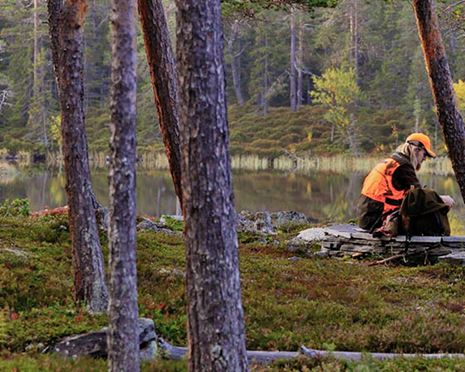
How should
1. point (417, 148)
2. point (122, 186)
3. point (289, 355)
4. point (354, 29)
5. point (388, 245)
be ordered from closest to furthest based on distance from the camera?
point (122, 186)
point (289, 355)
point (417, 148)
point (388, 245)
point (354, 29)

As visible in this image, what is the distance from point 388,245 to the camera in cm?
1380

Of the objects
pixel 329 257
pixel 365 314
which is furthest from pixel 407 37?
pixel 365 314

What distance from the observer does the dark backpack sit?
12938 millimetres

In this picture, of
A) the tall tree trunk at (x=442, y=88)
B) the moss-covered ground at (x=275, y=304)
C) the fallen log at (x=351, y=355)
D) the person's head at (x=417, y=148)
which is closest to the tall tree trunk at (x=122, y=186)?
the moss-covered ground at (x=275, y=304)

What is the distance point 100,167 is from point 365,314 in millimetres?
46962

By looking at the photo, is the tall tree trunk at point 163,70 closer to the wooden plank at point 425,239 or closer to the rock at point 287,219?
the wooden plank at point 425,239

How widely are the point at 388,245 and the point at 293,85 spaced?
56.4 meters

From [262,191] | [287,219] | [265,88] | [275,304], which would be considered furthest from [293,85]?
[275,304]

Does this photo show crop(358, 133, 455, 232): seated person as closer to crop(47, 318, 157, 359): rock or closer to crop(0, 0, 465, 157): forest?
crop(47, 318, 157, 359): rock

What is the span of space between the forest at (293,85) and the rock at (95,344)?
49145 millimetres

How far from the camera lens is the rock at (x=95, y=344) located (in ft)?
21.9

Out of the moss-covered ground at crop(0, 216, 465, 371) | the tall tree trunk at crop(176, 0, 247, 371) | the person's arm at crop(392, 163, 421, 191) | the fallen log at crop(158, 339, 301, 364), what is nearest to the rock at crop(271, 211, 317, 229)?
the person's arm at crop(392, 163, 421, 191)

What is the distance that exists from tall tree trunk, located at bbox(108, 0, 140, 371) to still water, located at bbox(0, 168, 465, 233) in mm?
20307

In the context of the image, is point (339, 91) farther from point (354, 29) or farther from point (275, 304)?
point (275, 304)
